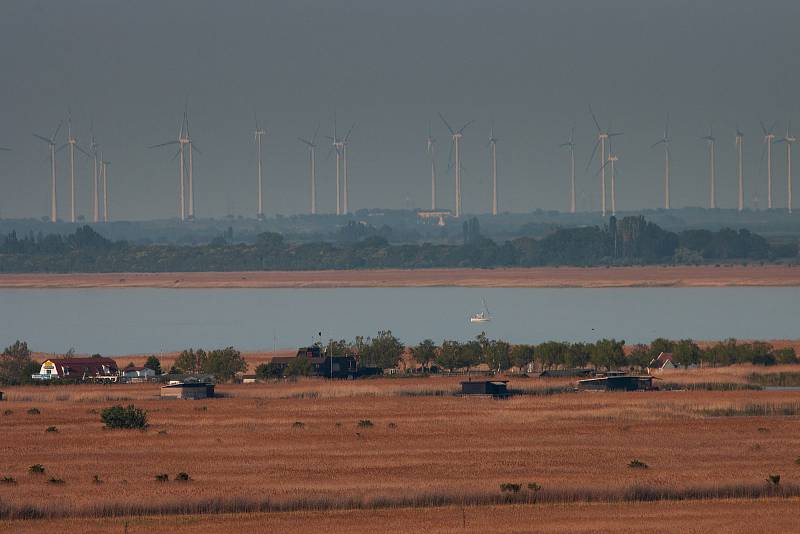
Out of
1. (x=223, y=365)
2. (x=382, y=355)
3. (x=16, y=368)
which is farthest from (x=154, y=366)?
(x=382, y=355)

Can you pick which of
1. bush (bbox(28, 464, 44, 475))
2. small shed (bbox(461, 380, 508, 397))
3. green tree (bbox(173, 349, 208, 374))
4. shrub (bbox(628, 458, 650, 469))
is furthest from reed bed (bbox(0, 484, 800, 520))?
green tree (bbox(173, 349, 208, 374))

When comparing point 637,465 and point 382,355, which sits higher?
point 382,355

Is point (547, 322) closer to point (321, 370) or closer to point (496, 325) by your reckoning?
point (496, 325)

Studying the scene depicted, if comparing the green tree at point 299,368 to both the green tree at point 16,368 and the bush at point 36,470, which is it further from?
the bush at point 36,470

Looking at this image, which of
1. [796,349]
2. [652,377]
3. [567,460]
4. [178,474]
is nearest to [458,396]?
[652,377]

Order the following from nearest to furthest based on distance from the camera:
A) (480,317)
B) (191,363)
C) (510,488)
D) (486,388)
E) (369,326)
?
(510,488), (486,388), (191,363), (369,326), (480,317)

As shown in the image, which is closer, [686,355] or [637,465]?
[637,465]

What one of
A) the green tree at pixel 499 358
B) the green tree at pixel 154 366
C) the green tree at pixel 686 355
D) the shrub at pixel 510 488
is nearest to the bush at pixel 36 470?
the shrub at pixel 510 488

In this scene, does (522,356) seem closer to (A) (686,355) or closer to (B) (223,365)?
(A) (686,355)
